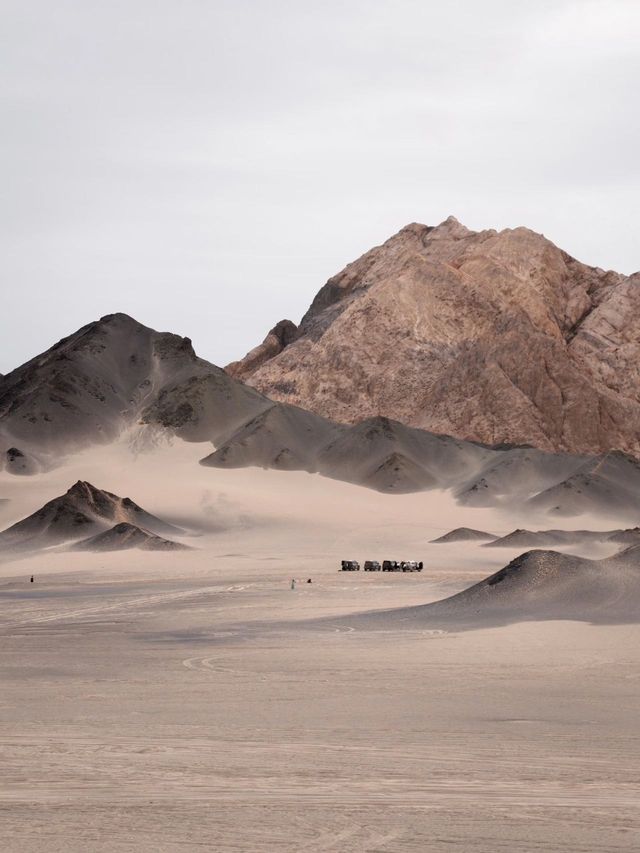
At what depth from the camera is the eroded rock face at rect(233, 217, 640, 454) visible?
15962 centimetres

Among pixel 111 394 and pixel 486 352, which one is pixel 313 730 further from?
pixel 486 352

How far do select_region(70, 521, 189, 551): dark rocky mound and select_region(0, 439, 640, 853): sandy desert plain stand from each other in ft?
140

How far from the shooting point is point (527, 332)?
166 metres

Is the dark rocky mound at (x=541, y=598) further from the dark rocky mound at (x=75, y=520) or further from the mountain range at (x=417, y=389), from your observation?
the mountain range at (x=417, y=389)

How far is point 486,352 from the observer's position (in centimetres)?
16400

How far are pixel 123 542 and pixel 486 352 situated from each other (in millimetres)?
87214

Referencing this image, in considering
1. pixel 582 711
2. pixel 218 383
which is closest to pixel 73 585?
pixel 582 711

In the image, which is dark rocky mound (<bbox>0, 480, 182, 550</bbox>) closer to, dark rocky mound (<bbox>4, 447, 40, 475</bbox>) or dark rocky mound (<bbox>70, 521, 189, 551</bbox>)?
dark rocky mound (<bbox>70, 521, 189, 551</bbox>)

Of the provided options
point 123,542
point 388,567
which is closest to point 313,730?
point 388,567

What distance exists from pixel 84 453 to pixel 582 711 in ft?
431

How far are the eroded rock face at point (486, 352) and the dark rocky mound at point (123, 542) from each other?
7657cm

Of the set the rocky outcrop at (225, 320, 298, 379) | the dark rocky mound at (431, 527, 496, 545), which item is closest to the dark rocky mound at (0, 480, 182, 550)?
the dark rocky mound at (431, 527, 496, 545)

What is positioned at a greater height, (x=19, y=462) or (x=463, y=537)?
(x=19, y=462)

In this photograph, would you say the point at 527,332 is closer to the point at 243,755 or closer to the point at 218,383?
the point at 218,383
